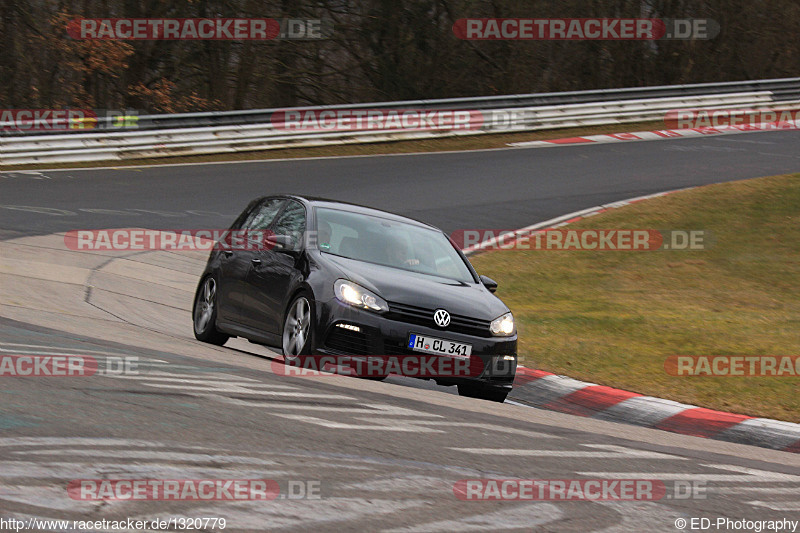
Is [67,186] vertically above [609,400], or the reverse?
[67,186]

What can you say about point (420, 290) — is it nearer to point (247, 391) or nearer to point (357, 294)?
point (357, 294)

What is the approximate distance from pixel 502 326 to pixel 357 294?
1240 mm

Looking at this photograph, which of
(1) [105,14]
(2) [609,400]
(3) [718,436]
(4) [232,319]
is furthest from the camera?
(1) [105,14]

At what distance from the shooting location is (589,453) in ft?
21.5

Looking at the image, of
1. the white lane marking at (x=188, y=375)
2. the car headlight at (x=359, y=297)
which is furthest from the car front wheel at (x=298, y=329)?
the white lane marking at (x=188, y=375)

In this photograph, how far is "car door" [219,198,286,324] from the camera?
10359mm

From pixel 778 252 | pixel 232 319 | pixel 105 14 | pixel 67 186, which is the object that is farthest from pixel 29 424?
pixel 105 14

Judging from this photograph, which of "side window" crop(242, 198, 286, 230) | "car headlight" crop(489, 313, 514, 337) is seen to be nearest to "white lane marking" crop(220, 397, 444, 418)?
"car headlight" crop(489, 313, 514, 337)

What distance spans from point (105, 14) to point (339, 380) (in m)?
28.6

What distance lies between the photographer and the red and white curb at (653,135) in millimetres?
28516

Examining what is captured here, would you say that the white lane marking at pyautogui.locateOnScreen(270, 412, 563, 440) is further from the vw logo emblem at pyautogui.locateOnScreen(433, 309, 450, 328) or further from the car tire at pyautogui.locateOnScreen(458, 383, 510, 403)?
the car tire at pyautogui.locateOnScreen(458, 383, 510, 403)

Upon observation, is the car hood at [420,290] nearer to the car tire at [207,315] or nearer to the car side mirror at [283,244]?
the car side mirror at [283,244]

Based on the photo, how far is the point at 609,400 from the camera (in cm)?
933

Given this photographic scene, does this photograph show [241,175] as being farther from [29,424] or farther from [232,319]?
[29,424]
